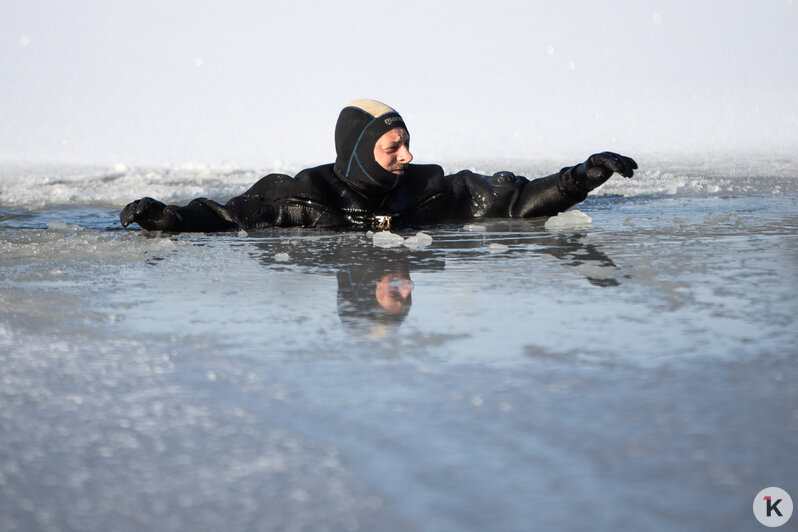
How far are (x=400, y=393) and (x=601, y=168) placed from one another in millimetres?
3210

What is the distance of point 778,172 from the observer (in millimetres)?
8500

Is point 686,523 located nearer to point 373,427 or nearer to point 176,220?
point 373,427

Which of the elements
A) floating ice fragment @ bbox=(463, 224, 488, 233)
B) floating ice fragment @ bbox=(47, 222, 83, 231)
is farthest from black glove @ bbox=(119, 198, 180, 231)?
floating ice fragment @ bbox=(463, 224, 488, 233)

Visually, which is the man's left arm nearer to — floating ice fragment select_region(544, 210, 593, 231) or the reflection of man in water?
floating ice fragment select_region(544, 210, 593, 231)

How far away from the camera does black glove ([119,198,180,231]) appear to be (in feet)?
13.9

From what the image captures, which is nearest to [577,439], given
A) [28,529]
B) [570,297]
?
[28,529]

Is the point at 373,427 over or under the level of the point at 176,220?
under

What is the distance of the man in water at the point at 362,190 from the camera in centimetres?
461

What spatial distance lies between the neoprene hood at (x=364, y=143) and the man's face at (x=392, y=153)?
0.08 feet

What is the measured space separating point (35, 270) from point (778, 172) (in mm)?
7276

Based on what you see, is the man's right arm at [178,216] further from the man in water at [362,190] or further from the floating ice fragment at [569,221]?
the floating ice fragment at [569,221]

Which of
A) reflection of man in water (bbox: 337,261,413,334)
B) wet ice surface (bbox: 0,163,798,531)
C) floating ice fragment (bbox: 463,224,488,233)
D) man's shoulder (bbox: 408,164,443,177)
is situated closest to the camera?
wet ice surface (bbox: 0,163,798,531)

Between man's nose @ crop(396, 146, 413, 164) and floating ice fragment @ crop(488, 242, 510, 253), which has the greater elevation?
man's nose @ crop(396, 146, 413, 164)

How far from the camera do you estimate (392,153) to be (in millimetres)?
4605
